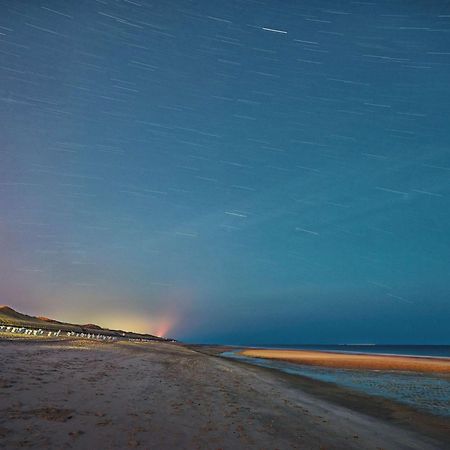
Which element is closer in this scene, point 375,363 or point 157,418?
point 157,418

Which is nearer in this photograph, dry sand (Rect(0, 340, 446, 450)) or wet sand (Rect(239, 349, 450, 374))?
dry sand (Rect(0, 340, 446, 450))

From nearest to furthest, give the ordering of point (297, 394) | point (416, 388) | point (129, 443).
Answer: point (129, 443) < point (297, 394) < point (416, 388)

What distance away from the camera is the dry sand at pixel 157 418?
7.03m

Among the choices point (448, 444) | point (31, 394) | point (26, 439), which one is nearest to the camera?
point (26, 439)

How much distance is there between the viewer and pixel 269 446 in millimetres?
8234

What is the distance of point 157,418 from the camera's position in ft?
30.5

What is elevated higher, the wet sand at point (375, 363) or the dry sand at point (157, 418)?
the wet sand at point (375, 363)

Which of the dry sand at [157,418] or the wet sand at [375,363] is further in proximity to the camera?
the wet sand at [375,363]

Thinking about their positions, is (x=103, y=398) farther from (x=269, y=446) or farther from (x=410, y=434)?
(x=410, y=434)

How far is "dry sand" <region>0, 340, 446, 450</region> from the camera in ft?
23.1

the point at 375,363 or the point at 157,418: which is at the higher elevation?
the point at 375,363

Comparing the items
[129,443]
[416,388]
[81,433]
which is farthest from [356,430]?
[416,388]

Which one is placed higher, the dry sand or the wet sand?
the wet sand

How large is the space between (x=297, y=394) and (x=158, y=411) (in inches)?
445
